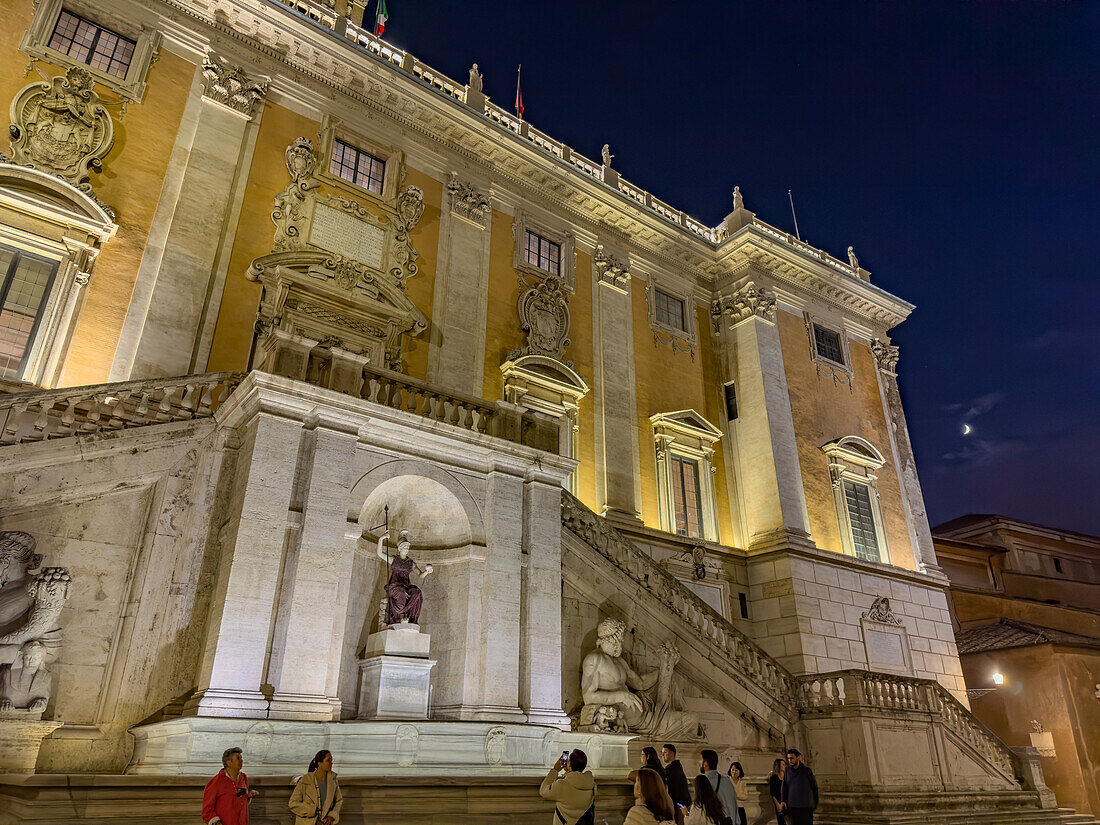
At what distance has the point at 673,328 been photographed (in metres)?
23.6

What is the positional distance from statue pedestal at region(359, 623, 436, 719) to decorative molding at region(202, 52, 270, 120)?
41.3 ft

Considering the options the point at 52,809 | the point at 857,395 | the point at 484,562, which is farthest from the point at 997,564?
the point at 52,809

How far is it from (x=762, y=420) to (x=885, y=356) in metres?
7.82

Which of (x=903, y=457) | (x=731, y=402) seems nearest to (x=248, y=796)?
(x=731, y=402)

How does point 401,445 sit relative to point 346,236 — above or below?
below

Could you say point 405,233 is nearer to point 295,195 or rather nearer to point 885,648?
point 295,195

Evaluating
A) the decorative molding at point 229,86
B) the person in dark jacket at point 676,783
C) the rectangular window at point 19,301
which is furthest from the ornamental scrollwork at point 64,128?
the person in dark jacket at point 676,783

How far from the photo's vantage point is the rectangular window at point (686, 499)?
21.1 metres

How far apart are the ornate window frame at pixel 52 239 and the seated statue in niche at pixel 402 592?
7.27 meters

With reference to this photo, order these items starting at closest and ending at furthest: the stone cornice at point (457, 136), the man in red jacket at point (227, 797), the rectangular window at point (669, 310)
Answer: the man in red jacket at point (227, 797), the stone cornice at point (457, 136), the rectangular window at point (669, 310)

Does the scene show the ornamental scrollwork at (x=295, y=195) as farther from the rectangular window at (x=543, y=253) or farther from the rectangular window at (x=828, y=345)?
the rectangular window at (x=828, y=345)

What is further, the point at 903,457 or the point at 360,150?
the point at 903,457

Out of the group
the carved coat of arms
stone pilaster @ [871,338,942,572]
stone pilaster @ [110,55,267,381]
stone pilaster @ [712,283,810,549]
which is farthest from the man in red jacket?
stone pilaster @ [871,338,942,572]

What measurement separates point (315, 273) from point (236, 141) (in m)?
3.34
